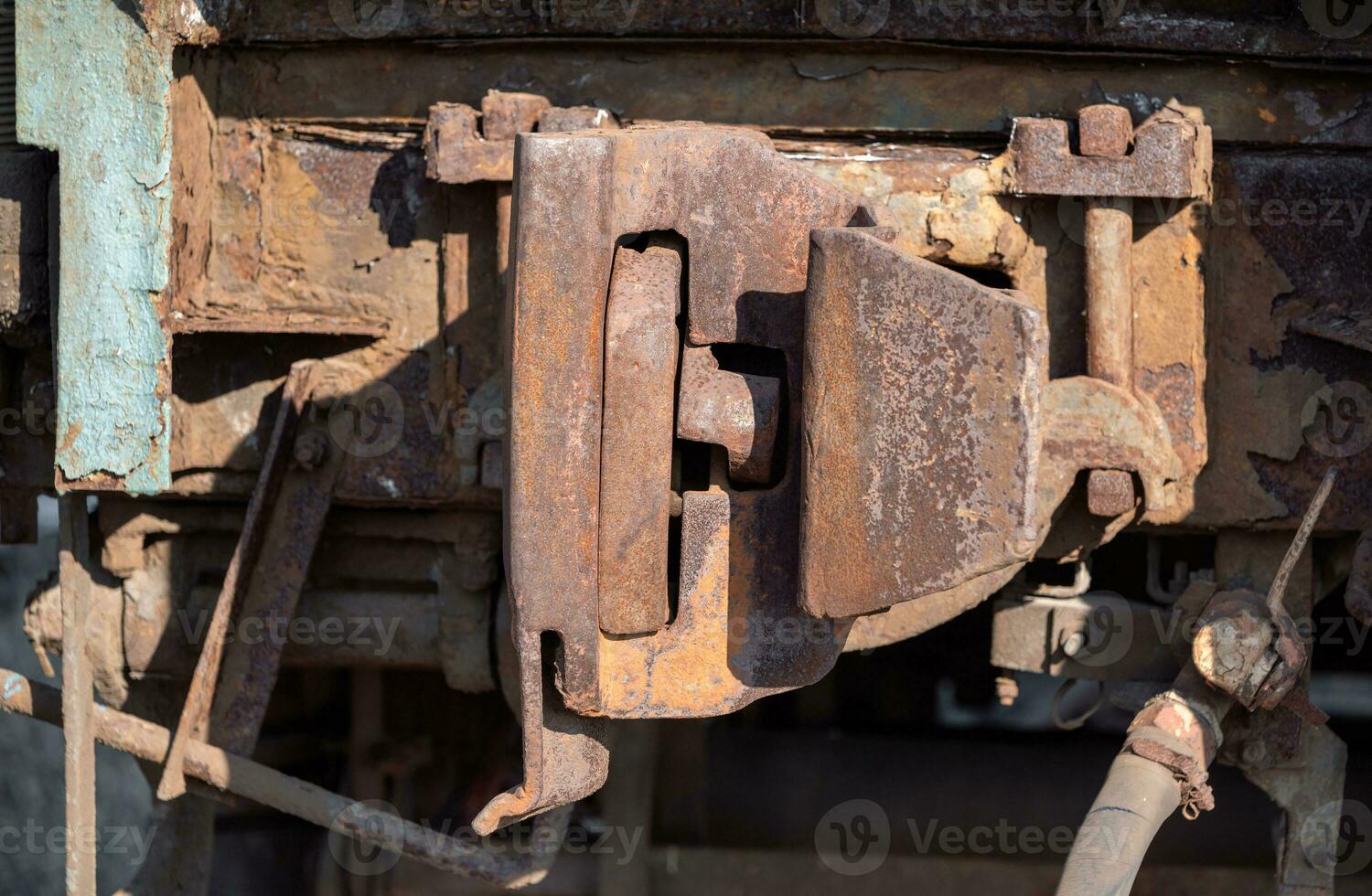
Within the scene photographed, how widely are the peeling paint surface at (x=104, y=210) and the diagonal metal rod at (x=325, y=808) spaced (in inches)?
20.2

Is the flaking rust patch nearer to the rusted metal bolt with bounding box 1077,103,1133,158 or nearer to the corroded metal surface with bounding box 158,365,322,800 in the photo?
the rusted metal bolt with bounding box 1077,103,1133,158

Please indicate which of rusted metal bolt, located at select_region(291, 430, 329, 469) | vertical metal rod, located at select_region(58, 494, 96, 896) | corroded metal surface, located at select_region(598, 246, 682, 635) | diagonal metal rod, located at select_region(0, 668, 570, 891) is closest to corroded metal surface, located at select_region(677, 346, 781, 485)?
corroded metal surface, located at select_region(598, 246, 682, 635)

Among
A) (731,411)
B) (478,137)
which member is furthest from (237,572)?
(731,411)

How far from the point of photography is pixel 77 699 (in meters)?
2.42

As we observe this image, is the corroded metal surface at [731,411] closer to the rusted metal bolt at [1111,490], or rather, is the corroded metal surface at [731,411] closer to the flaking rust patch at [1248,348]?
the rusted metal bolt at [1111,490]

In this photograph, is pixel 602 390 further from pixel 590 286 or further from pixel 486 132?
pixel 486 132

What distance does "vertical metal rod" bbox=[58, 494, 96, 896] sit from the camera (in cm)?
238

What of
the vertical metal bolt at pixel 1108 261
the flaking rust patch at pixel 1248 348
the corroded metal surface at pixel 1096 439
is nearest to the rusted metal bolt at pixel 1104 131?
the vertical metal bolt at pixel 1108 261

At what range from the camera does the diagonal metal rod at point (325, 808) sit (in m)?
2.30

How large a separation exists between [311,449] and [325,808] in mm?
627

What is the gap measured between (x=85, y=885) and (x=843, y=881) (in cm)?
147

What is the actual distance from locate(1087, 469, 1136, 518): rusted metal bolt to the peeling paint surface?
1.48m

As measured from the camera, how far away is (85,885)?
7.89 feet

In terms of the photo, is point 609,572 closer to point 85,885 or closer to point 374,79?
point 374,79
